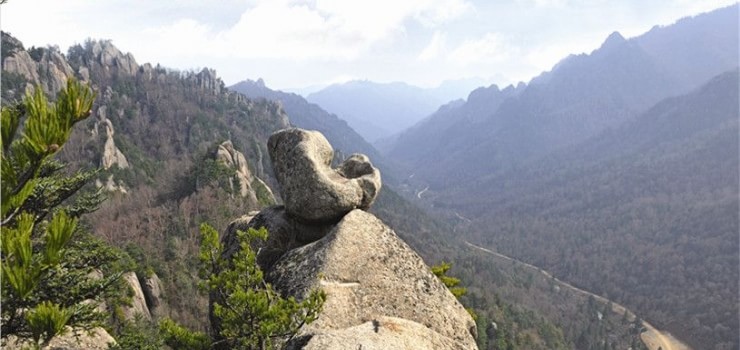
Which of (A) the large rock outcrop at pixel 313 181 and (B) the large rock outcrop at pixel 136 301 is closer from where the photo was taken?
(A) the large rock outcrop at pixel 313 181

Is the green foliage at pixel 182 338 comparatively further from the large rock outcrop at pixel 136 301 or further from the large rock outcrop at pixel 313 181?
the large rock outcrop at pixel 136 301

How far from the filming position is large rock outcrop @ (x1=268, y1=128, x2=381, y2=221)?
18.2 metres

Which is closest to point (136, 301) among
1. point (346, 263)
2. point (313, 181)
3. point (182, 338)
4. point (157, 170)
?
point (313, 181)

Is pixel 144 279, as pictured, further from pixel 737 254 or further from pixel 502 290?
pixel 737 254

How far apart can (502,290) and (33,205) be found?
157130 mm

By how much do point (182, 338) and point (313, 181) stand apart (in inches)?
277

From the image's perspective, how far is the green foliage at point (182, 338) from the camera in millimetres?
13145

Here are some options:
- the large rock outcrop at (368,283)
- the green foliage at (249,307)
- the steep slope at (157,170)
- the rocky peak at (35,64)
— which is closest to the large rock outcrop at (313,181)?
the large rock outcrop at (368,283)

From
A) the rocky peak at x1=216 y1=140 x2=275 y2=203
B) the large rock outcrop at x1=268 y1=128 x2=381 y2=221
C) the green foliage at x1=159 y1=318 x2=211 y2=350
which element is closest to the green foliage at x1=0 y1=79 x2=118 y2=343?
the green foliage at x1=159 y1=318 x2=211 y2=350

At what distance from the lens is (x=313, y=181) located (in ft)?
59.7

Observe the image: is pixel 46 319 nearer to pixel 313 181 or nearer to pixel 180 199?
pixel 313 181

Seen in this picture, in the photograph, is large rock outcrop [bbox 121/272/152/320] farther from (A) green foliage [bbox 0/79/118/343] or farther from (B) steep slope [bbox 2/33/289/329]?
(A) green foliage [bbox 0/79/118/343]

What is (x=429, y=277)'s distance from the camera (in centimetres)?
1672

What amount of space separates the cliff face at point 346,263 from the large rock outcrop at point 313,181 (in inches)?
1.5
